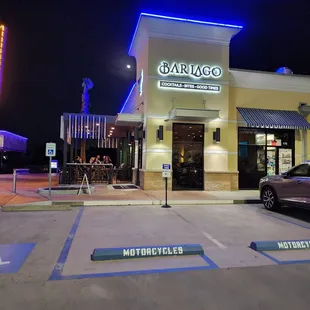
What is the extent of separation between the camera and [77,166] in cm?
1614

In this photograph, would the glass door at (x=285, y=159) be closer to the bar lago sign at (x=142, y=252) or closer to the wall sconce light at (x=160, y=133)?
the wall sconce light at (x=160, y=133)

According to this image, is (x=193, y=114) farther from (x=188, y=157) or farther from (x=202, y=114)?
(x=188, y=157)

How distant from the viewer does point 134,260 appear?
482cm

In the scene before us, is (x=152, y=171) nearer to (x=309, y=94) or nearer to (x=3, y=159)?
(x=309, y=94)

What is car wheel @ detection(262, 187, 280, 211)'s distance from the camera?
959 centimetres

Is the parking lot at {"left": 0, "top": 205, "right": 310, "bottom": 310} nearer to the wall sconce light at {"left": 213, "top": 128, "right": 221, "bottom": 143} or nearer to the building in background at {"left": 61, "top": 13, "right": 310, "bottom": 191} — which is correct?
the building in background at {"left": 61, "top": 13, "right": 310, "bottom": 191}

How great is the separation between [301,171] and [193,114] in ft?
17.6

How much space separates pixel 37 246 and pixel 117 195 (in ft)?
22.0

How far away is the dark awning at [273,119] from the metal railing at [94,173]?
25.5 feet

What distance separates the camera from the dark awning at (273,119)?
46.1ft

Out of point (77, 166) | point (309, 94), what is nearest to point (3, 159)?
point (77, 166)

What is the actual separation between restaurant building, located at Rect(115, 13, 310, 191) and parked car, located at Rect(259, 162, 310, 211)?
434 centimetres

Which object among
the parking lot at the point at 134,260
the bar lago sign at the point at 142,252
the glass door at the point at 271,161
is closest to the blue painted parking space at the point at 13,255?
the parking lot at the point at 134,260

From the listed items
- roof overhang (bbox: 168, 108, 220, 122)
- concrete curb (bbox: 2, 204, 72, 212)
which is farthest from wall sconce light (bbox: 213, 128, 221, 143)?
concrete curb (bbox: 2, 204, 72, 212)
